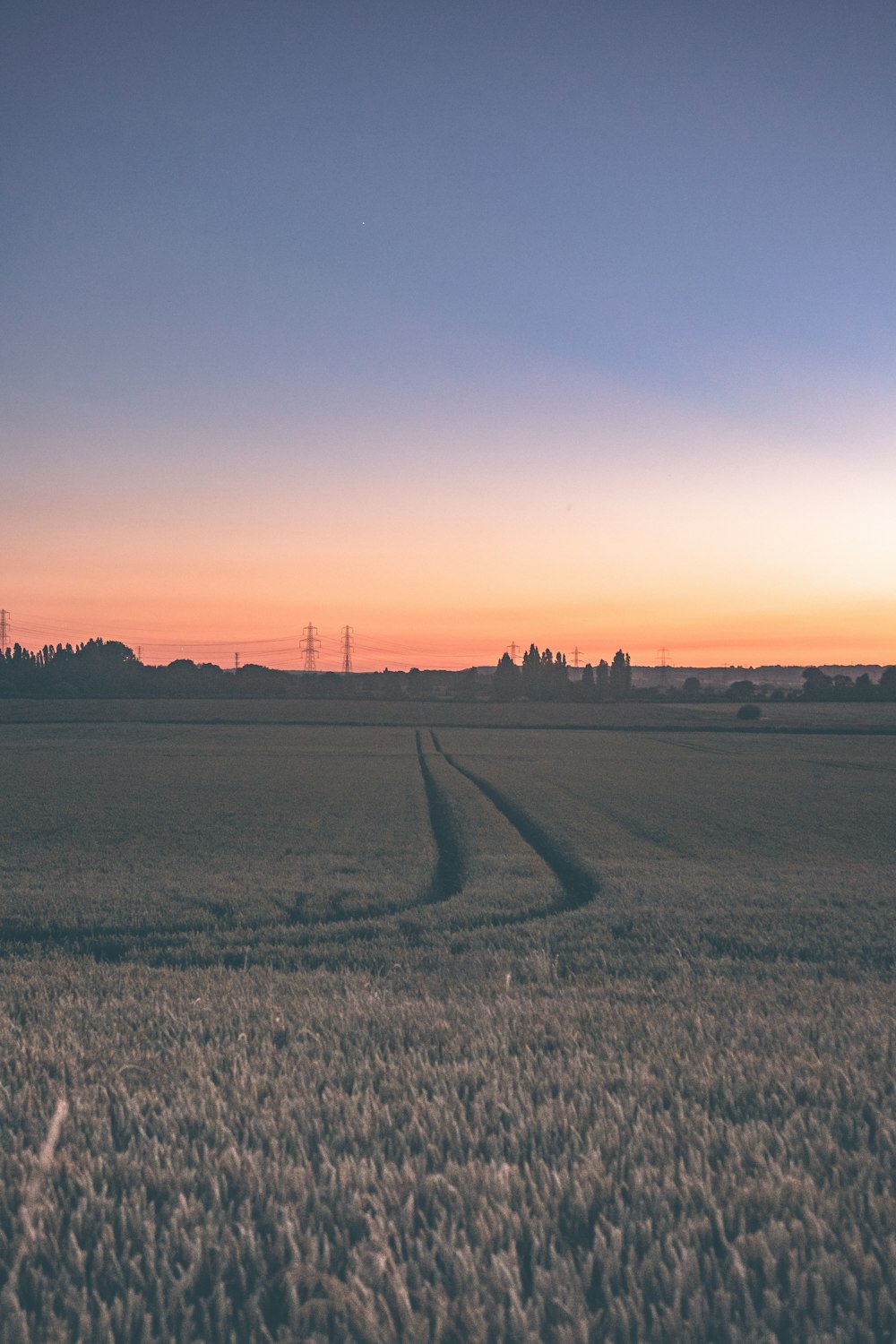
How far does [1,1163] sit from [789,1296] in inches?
152

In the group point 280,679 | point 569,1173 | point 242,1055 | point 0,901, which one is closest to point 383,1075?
point 242,1055

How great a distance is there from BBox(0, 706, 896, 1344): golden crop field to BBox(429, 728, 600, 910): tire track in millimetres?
1020

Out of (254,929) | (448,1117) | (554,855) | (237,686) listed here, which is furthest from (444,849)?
(237,686)

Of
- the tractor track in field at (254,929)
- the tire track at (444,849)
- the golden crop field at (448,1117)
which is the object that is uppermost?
the golden crop field at (448,1117)

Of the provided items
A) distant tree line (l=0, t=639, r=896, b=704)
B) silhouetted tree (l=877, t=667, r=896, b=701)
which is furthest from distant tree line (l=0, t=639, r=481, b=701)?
silhouetted tree (l=877, t=667, r=896, b=701)

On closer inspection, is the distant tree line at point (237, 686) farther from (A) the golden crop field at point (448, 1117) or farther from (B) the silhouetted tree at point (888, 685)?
(A) the golden crop field at point (448, 1117)

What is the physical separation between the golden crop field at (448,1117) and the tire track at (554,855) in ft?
3.35

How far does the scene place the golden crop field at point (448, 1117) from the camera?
327cm

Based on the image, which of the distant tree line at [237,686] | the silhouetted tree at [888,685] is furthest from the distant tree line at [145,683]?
the silhouetted tree at [888,685]

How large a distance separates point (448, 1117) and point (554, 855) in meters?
18.7

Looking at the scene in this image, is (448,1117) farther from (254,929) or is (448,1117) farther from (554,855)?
(554,855)

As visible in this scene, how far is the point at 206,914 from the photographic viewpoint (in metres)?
15.1

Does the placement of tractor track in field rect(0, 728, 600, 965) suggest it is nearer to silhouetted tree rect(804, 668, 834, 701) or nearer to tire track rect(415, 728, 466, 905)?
tire track rect(415, 728, 466, 905)

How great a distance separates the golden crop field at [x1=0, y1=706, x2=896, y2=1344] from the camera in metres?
3.27
